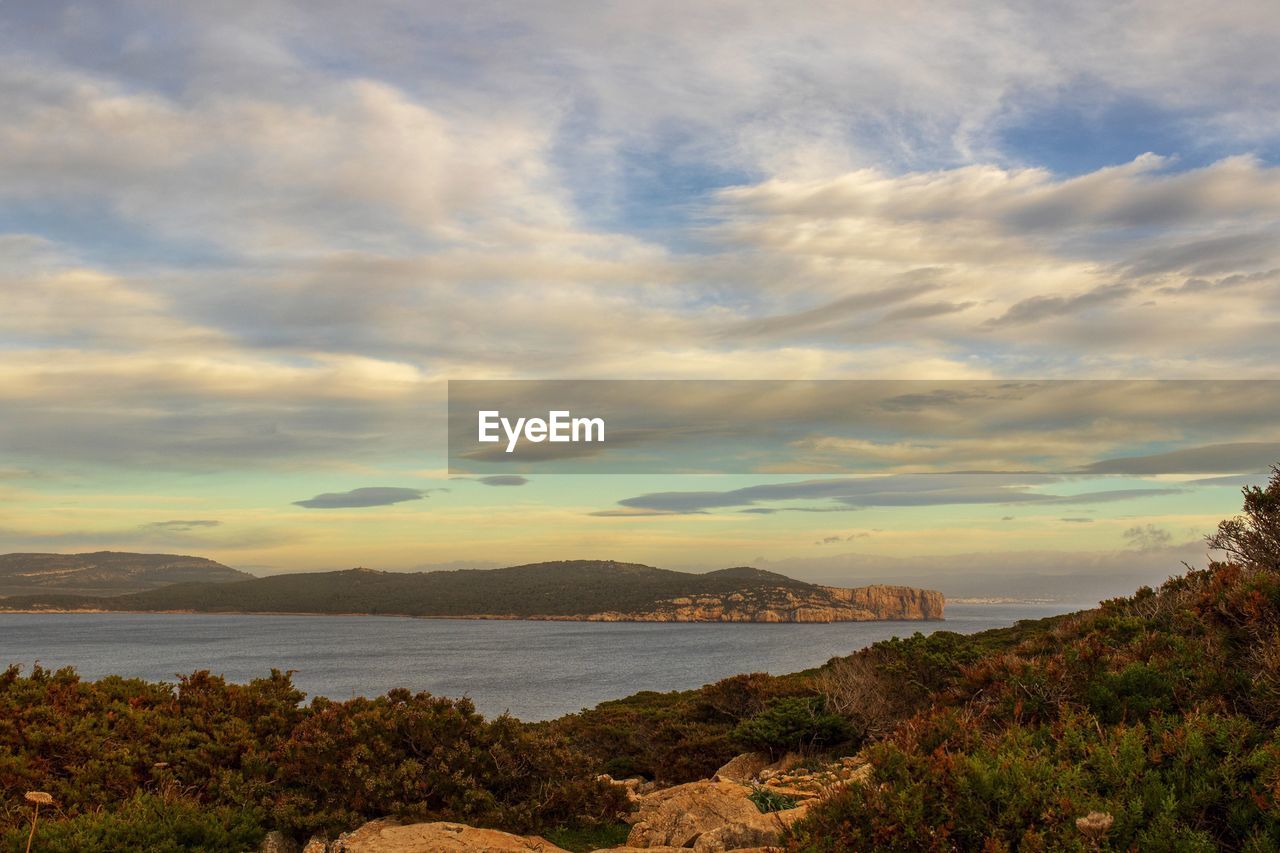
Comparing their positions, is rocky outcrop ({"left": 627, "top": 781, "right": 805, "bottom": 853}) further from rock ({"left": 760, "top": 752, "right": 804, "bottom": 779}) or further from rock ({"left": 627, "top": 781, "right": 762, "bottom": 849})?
rock ({"left": 760, "top": 752, "right": 804, "bottom": 779})

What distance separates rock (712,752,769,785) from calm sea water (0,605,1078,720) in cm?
3947

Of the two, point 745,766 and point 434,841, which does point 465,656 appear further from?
point 434,841

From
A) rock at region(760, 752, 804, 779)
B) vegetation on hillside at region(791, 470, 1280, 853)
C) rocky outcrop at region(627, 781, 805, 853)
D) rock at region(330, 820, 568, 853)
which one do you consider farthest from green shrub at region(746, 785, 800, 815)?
rock at region(760, 752, 804, 779)

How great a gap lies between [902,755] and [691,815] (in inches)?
179

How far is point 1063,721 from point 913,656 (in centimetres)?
1107

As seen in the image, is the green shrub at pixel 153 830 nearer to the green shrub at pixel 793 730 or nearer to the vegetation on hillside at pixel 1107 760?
the vegetation on hillside at pixel 1107 760

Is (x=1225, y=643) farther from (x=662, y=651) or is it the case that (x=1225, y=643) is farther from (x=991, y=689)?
(x=662, y=651)

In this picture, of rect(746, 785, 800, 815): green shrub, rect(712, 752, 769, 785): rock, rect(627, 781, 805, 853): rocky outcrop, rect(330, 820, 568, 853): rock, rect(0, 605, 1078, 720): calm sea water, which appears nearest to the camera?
rect(627, 781, 805, 853): rocky outcrop

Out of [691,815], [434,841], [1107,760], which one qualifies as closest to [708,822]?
[691,815]

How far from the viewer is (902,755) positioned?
568 cm

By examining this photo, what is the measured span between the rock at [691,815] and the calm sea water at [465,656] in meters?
45.9

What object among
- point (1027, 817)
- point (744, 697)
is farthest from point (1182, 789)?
point (744, 697)

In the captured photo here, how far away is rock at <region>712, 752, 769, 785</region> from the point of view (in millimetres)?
16219

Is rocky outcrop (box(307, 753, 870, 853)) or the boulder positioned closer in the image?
the boulder
